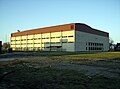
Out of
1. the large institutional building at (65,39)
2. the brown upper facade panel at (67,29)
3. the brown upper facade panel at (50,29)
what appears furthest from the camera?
the brown upper facade panel at (50,29)

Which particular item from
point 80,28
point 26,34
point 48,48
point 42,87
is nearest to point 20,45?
point 26,34

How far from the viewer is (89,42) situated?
78.6m

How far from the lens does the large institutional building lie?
230 feet

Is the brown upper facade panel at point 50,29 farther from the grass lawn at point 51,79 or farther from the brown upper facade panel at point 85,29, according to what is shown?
the grass lawn at point 51,79

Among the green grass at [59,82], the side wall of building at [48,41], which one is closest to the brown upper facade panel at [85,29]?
the side wall of building at [48,41]

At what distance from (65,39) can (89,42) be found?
1302 cm

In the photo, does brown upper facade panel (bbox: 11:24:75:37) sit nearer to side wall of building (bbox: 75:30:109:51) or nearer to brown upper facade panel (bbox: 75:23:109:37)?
brown upper facade panel (bbox: 75:23:109:37)

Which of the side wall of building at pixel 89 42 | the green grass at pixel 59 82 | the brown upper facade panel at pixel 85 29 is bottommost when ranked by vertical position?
the green grass at pixel 59 82

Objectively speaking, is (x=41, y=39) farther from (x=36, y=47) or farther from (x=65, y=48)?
(x=65, y=48)

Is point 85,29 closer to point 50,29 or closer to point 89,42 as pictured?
point 89,42

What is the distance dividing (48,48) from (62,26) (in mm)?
12274


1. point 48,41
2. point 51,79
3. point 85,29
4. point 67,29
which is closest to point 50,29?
point 48,41

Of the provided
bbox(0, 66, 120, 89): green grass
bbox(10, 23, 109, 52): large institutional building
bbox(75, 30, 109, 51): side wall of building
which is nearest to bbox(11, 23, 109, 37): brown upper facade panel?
bbox(10, 23, 109, 52): large institutional building

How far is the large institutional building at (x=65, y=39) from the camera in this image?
70188 mm
